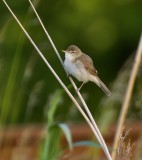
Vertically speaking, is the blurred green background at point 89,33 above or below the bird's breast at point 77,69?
below

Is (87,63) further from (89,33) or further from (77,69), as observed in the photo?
(89,33)

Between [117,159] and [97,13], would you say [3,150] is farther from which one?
[97,13]

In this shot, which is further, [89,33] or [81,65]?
[89,33]

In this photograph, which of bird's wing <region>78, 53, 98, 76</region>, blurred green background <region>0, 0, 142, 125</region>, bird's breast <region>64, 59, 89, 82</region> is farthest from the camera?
blurred green background <region>0, 0, 142, 125</region>

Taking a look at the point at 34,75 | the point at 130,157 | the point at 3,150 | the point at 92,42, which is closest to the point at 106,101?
the point at 3,150

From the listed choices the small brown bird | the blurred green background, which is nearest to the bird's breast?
the small brown bird

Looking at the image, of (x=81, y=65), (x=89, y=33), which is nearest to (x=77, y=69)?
(x=81, y=65)

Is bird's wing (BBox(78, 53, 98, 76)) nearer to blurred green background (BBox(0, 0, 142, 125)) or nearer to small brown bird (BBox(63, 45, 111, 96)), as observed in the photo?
small brown bird (BBox(63, 45, 111, 96))

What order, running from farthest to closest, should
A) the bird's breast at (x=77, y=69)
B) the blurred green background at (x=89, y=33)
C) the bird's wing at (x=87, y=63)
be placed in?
the blurred green background at (x=89, y=33), the bird's wing at (x=87, y=63), the bird's breast at (x=77, y=69)

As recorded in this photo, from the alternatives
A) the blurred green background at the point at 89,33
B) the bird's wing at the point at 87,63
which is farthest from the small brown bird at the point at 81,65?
the blurred green background at the point at 89,33

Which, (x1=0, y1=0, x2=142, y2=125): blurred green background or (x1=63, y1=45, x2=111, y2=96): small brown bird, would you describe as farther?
(x1=0, y1=0, x2=142, y2=125): blurred green background

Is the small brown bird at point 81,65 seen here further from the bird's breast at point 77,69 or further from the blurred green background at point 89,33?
the blurred green background at point 89,33

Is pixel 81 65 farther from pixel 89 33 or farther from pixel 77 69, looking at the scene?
pixel 89 33

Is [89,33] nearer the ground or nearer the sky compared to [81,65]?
nearer the ground
